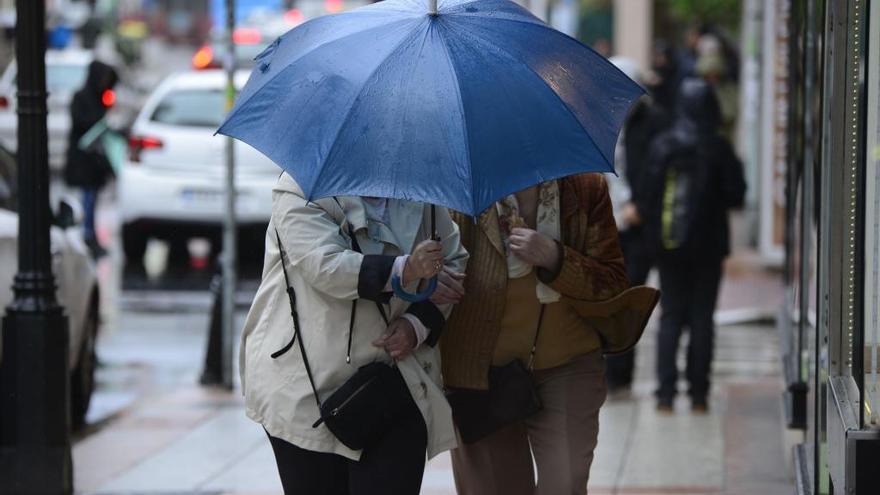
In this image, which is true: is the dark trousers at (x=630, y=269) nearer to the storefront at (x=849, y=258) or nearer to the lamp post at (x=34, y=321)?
the lamp post at (x=34, y=321)

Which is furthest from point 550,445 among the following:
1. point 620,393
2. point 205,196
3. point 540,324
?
point 205,196

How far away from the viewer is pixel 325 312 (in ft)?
14.1

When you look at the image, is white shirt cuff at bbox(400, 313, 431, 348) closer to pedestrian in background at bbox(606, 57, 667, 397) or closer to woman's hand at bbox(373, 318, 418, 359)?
woman's hand at bbox(373, 318, 418, 359)

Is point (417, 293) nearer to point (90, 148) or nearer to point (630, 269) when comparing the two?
point (630, 269)

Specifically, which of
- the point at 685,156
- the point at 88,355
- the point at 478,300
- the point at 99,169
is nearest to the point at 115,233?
the point at 99,169

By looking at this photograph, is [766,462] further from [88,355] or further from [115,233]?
[115,233]

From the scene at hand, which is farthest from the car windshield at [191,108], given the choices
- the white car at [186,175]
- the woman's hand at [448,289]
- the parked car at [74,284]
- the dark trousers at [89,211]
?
the woman's hand at [448,289]

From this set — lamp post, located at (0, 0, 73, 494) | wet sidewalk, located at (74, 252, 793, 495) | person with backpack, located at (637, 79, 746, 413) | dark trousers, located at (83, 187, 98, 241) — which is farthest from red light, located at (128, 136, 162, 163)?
lamp post, located at (0, 0, 73, 494)

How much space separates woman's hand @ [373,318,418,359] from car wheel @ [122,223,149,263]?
1062 cm

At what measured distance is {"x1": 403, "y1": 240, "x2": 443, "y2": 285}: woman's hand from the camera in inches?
166

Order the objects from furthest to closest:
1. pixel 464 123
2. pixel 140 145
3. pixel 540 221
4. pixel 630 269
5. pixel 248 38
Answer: pixel 248 38 → pixel 140 145 → pixel 630 269 → pixel 540 221 → pixel 464 123

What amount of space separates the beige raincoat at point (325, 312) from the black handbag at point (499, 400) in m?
0.41

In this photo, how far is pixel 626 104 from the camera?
14.9ft

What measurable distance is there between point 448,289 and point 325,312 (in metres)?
0.35
